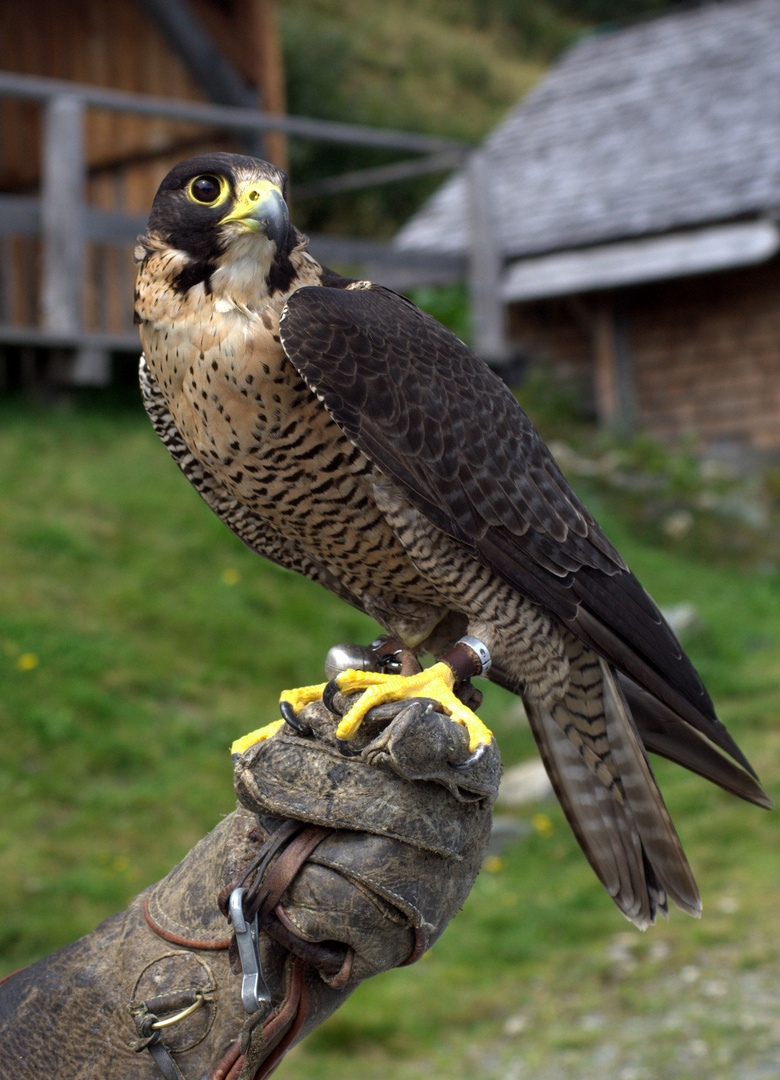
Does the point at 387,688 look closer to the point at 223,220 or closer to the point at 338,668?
the point at 338,668

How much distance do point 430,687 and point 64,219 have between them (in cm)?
567

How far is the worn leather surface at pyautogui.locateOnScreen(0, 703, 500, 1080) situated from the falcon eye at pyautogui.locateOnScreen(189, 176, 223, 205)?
3.22 ft

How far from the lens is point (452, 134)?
2411 centimetres

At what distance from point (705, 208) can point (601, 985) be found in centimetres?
691

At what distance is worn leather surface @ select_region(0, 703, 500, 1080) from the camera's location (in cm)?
162

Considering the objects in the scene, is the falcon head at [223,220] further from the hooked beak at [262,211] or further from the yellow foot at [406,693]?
the yellow foot at [406,693]

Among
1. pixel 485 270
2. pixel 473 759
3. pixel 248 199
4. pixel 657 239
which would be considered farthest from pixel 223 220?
pixel 657 239

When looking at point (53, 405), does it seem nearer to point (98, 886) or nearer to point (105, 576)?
point (105, 576)

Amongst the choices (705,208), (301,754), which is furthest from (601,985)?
(705,208)

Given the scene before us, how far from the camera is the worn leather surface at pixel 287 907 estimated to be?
1.62 meters

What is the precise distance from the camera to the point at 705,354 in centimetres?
966

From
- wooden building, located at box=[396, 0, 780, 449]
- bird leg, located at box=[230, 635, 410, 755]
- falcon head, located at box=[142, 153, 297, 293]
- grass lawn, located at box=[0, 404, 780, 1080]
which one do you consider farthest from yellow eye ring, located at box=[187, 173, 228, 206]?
wooden building, located at box=[396, 0, 780, 449]

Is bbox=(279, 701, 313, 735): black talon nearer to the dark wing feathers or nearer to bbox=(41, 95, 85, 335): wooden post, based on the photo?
the dark wing feathers

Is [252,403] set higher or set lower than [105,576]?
higher
